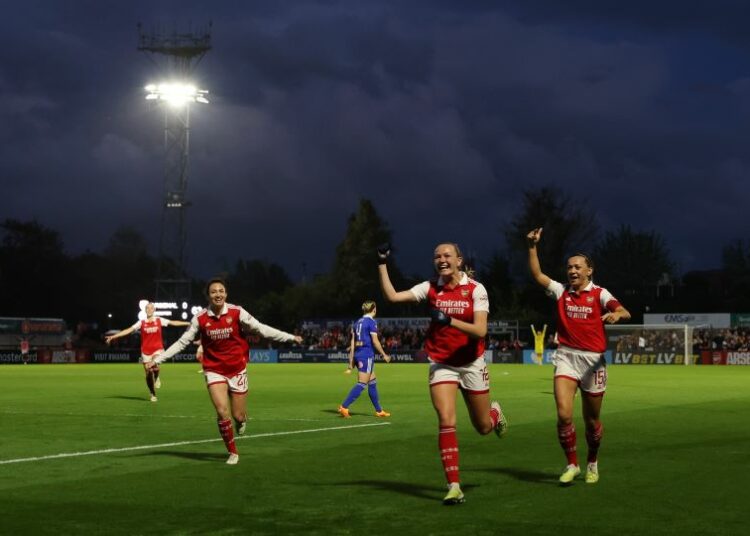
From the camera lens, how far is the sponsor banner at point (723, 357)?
64.6m

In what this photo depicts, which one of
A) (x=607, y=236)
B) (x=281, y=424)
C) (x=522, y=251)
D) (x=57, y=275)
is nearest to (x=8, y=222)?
(x=57, y=275)

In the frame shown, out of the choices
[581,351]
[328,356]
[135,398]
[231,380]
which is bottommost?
[135,398]

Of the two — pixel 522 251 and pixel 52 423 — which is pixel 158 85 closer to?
pixel 522 251

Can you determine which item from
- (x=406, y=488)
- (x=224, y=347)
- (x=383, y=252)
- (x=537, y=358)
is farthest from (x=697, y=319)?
(x=383, y=252)

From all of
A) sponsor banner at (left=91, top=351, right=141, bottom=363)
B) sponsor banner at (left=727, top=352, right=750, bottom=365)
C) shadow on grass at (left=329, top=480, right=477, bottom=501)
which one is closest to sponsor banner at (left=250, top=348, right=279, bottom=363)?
sponsor banner at (left=91, top=351, right=141, bottom=363)

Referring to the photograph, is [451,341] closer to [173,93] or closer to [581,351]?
[581,351]

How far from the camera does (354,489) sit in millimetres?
11898

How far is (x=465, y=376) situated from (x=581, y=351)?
1.66 m

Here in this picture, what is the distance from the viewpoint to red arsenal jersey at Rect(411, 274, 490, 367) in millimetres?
11070

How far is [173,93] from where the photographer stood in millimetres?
78938

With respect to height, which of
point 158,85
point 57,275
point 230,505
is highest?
point 158,85

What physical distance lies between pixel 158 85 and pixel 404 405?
58.1 metres

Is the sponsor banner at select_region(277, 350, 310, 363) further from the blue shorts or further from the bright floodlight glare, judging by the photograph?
the blue shorts

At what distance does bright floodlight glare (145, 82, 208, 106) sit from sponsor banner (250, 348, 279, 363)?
1880 centimetres
